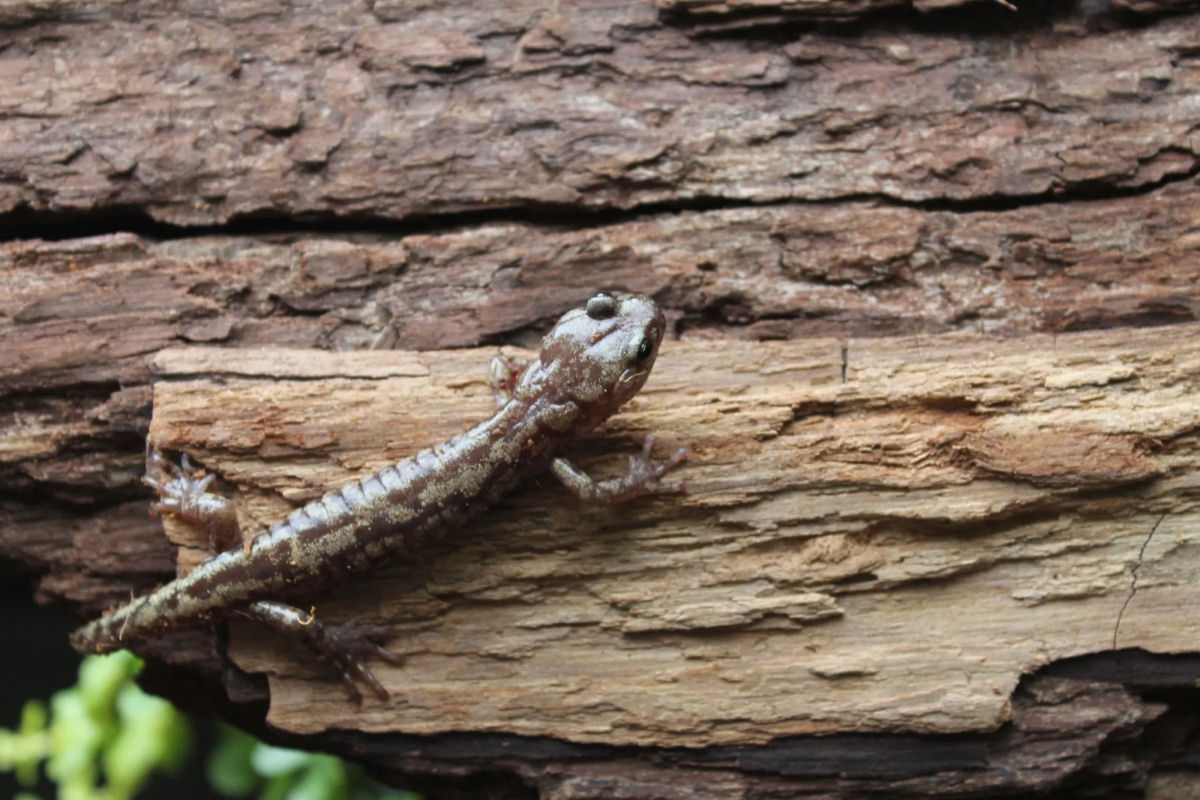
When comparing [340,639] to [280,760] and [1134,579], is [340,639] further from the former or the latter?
[1134,579]

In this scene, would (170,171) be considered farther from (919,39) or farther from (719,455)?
(919,39)

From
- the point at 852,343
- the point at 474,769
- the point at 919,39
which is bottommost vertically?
the point at 474,769

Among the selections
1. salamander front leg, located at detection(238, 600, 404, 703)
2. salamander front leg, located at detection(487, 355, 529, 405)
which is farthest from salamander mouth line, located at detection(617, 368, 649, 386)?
salamander front leg, located at detection(238, 600, 404, 703)

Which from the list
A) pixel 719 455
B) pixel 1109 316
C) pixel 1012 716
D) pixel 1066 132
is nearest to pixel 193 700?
pixel 719 455

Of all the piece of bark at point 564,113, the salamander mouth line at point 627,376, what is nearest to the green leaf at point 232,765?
the piece of bark at point 564,113

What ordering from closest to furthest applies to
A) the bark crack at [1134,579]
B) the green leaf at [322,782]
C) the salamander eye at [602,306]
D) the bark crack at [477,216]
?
1. the bark crack at [1134,579]
2. the salamander eye at [602,306]
3. the bark crack at [477,216]
4. the green leaf at [322,782]

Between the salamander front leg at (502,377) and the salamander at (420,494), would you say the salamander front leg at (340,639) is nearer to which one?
the salamander at (420,494)
